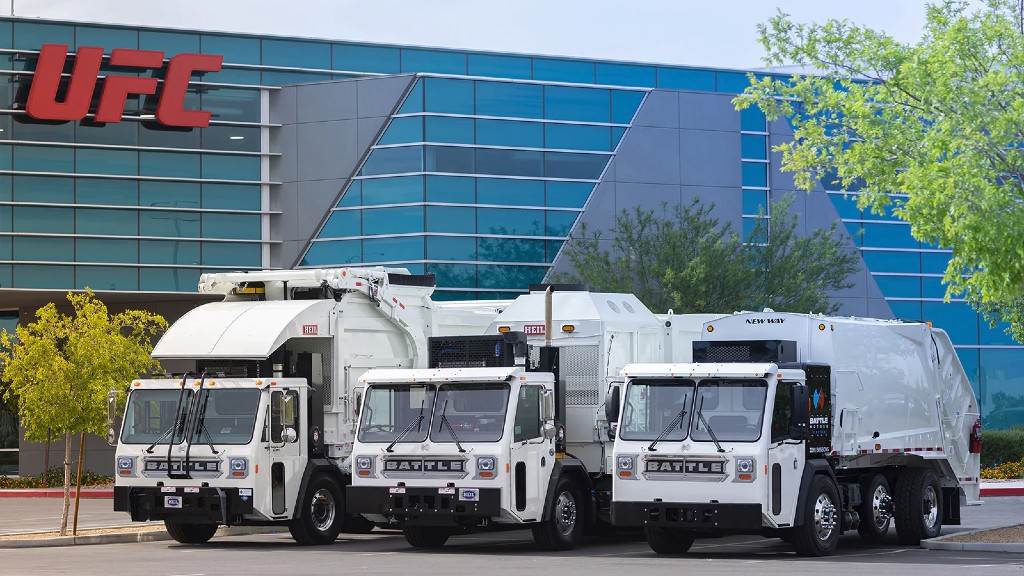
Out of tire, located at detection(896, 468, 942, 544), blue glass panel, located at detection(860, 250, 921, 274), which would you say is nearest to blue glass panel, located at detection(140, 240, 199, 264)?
blue glass panel, located at detection(860, 250, 921, 274)

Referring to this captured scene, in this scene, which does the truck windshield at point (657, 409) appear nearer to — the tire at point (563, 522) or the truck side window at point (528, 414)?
the truck side window at point (528, 414)

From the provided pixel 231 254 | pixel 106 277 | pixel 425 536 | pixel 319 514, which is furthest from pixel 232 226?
pixel 425 536

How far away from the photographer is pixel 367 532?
23859mm

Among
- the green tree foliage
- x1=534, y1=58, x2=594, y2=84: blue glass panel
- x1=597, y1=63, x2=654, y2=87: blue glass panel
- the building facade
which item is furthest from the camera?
x1=597, y1=63, x2=654, y2=87: blue glass panel

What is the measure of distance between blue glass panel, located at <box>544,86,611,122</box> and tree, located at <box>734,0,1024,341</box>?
69.4 ft

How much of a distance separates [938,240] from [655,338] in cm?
440

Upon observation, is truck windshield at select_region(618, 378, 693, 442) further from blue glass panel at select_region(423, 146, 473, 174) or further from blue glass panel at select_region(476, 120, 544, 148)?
blue glass panel at select_region(476, 120, 544, 148)

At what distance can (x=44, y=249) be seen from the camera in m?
42.0

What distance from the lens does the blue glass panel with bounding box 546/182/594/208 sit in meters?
44.5

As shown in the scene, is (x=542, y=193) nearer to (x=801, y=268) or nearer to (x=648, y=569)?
(x=801, y=268)

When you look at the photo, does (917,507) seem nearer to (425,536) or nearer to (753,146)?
(425,536)

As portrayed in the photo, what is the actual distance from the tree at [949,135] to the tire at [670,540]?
200 inches

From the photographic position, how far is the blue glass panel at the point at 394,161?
43.1 m

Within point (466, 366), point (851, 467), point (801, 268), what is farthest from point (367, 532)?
point (801, 268)
